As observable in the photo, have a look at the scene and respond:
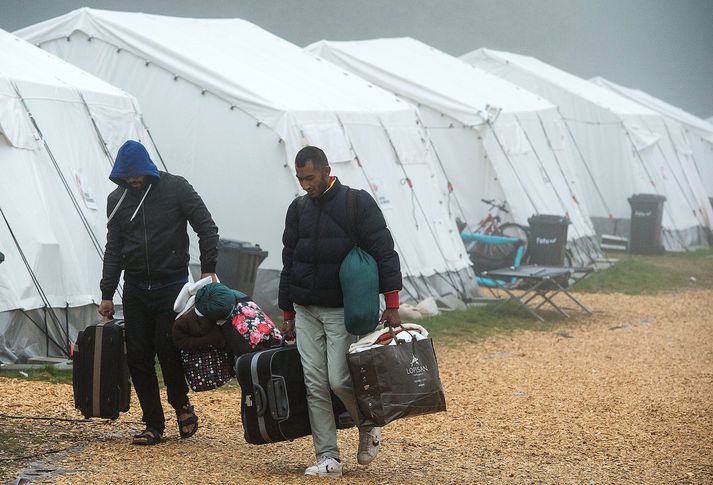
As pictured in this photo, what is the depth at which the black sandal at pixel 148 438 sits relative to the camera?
6184 mm

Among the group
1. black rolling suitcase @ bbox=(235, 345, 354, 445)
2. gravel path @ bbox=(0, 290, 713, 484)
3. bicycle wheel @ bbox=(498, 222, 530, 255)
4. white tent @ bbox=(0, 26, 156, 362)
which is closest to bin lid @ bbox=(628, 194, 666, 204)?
bicycle wheel @ bbox=(498, 222, 530, 255)

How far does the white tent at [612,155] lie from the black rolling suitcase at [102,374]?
17467 millimetres

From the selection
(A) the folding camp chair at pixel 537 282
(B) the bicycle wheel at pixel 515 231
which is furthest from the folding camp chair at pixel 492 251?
(A) the folding camp chair at pixel 537 282

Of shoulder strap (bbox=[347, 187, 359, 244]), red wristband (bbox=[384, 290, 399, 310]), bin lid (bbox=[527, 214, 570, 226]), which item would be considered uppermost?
shoulder strap (bbox=[347, 187, 359, 244])

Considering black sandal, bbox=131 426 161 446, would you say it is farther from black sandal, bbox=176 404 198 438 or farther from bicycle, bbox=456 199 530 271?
bicycle, bbox=456 199 530 271

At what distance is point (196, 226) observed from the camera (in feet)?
20.6

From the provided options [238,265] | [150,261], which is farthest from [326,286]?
[238,265]

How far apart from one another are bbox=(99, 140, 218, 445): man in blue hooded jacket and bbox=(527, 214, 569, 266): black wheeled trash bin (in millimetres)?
10747

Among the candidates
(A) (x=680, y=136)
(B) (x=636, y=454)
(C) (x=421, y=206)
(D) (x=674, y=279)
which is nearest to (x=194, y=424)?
(B) (x=636, y=454)

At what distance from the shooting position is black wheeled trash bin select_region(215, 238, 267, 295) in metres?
10.8

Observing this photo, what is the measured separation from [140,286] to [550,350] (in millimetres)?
5769

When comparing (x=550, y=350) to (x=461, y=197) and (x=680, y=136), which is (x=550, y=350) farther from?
(x=680, y=136)

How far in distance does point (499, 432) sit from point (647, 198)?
15304 mm

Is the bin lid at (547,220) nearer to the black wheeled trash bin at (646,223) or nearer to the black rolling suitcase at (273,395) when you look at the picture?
the black wheeled trash bin at (646,223)
